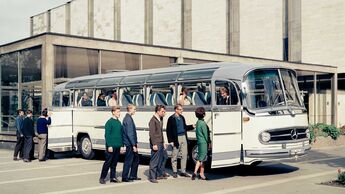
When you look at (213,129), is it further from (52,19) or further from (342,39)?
(52,19)

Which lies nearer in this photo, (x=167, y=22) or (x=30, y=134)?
(x=30, y=134)

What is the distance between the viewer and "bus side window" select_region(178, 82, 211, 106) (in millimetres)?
13648

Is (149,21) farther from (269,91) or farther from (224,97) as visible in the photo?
(269,91)

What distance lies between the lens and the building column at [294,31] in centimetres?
3731

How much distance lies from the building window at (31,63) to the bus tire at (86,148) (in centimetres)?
479

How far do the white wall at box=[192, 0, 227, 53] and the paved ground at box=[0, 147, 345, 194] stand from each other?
26686mm

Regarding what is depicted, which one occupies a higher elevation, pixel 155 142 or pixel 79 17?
pixel 79 17

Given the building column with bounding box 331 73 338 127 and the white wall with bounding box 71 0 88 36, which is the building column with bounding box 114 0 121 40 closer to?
the white wall with bounding box 71 0 88 36

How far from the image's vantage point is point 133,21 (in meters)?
50.1

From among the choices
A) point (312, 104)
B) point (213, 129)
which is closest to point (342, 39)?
point (312, 104)

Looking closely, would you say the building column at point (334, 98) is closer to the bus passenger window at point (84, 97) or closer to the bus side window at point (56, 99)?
the bus passenger window at point (84, 97)

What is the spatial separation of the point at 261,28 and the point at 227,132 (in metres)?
28.6

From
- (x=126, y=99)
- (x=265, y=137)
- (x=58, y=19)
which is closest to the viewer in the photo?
(x=265, y=137)

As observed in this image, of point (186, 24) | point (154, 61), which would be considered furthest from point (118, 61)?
point (186, 24)
